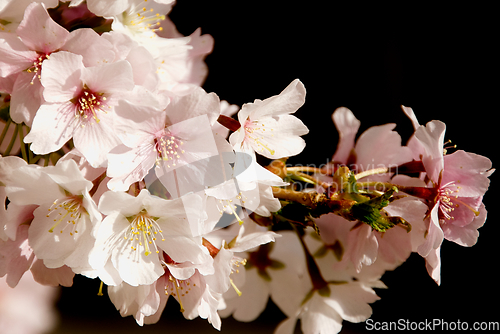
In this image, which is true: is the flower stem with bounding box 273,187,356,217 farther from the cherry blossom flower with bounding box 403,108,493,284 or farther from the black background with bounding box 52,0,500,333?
the black background with bounding box 52,0,500,333

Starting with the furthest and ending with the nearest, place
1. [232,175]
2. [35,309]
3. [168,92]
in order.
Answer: [35,309], [168,92], [232,175]

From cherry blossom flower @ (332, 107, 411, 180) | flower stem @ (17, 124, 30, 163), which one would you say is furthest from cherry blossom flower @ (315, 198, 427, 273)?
flower stem @ (17, 124, 30, 163)

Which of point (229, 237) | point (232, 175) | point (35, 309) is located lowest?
point (35, 309)

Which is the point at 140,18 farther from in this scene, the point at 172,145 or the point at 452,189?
the point at 452,189

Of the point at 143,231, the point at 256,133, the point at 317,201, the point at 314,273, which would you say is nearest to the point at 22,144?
the point at 143,231

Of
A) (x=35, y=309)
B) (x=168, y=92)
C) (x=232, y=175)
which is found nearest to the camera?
(x=232, y=175)

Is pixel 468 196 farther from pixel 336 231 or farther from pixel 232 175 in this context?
pixel 232 175

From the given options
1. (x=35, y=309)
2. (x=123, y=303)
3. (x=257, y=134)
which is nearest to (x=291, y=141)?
(x=257, y=134)
